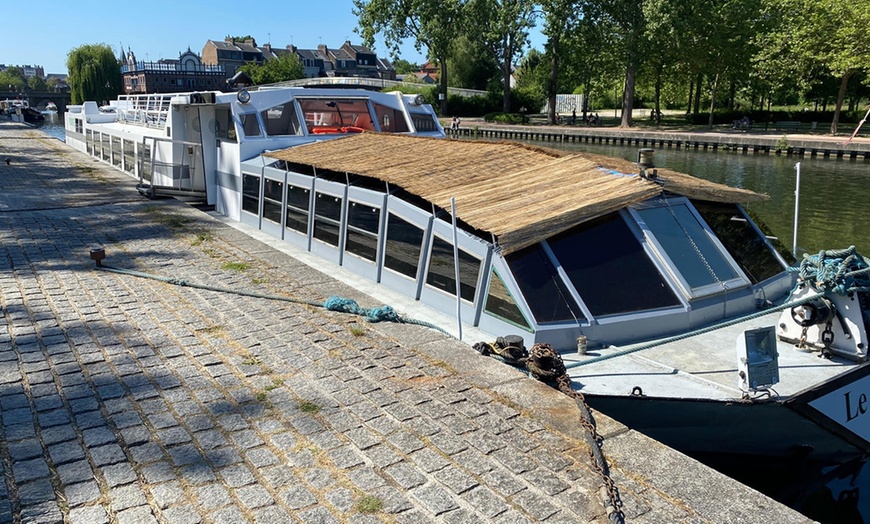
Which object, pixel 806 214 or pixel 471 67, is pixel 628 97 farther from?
pixel 806 214

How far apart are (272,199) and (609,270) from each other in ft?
23.7

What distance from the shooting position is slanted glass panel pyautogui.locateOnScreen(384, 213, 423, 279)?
26.7 feet

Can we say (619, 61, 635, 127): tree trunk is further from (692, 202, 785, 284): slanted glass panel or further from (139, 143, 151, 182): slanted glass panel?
(692, 202, 785, 284): slanted glass panel

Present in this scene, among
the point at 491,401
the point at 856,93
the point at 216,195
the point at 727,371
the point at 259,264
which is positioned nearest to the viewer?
the point at 491,401

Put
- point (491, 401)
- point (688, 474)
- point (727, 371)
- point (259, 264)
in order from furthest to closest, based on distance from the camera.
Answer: point (259, 264) < point (727, 371) < point (491, 401) < point (688, 474)

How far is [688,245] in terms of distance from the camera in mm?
7145

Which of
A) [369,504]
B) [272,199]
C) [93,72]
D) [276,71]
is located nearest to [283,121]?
[272,199]

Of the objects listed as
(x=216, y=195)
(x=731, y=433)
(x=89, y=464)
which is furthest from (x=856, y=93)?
(x=89, y=464)

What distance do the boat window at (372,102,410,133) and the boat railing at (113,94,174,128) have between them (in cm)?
693

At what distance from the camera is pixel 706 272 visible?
23.2 feet

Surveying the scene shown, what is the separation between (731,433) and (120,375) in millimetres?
5318

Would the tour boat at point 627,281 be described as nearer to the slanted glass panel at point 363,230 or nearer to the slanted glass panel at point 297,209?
the slanted glass panel at point 363,230

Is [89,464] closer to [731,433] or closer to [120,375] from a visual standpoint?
[120,375]

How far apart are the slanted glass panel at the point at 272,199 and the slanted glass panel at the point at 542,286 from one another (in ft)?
20.3
